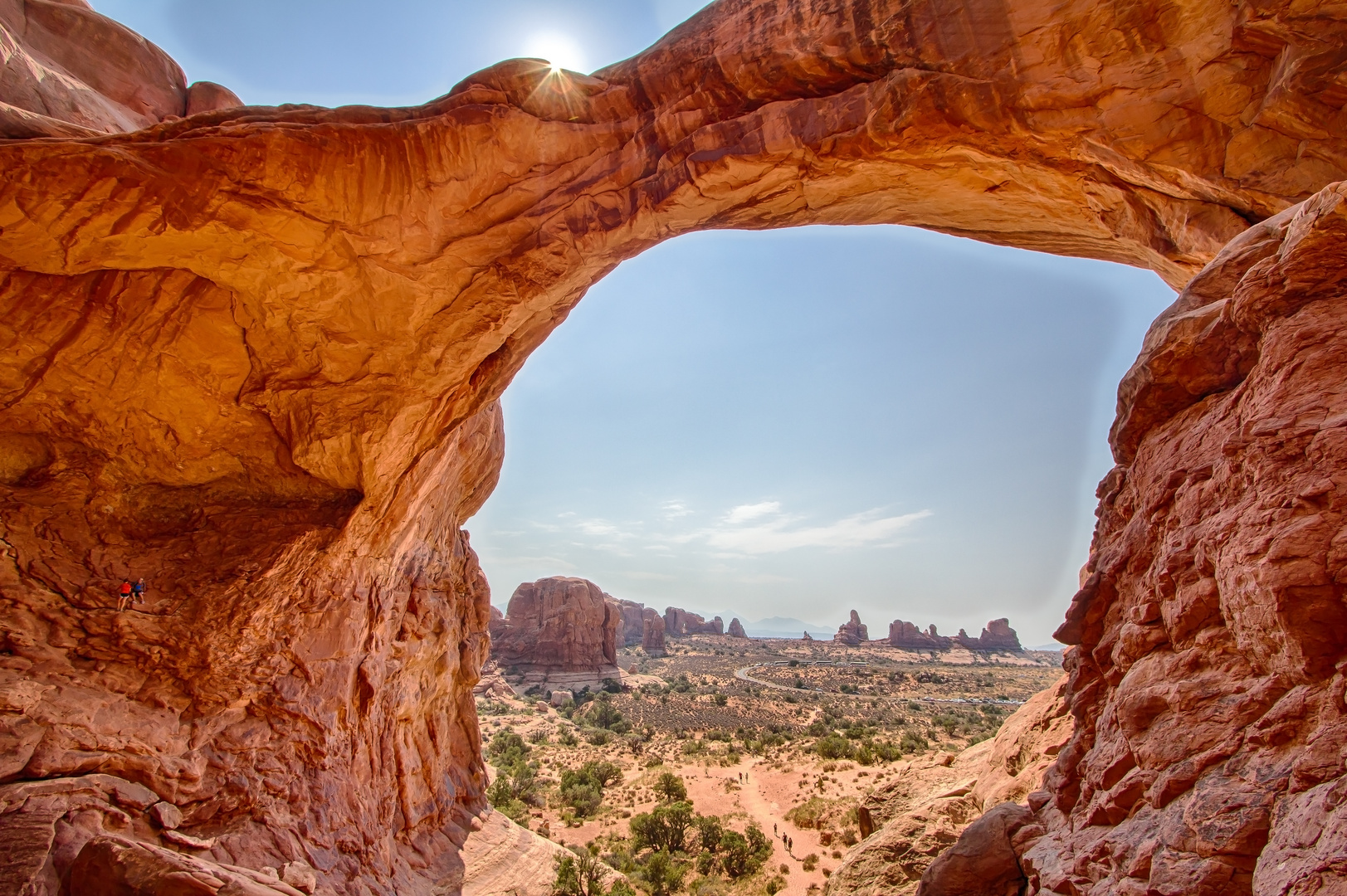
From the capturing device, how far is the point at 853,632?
3834 inches

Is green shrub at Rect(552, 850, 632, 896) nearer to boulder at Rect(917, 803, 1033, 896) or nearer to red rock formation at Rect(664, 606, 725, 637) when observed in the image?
boulder at Rect(917, 803, 1033, 896)

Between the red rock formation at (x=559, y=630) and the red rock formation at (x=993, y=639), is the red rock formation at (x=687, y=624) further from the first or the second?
the red rock formation at (x=559, y=630)

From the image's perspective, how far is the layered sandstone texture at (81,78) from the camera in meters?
7.99

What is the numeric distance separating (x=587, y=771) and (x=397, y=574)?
14.9 metres

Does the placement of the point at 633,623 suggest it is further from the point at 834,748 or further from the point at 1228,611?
the point at 1228,611

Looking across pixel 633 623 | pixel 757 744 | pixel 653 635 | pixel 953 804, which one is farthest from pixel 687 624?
pixel 953 804

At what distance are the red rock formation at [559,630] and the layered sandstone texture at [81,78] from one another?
46032 millimetres

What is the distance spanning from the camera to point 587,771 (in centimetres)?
2281

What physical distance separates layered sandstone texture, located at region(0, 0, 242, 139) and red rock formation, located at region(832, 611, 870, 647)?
102m

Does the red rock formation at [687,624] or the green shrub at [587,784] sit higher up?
the red rock formation at [687,624]

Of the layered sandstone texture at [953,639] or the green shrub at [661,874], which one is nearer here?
the green shrub at [661,874]

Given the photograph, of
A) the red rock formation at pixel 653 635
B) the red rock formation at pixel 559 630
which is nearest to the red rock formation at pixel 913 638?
the red rock formation at pixel 653 635

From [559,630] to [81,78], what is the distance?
47617mm

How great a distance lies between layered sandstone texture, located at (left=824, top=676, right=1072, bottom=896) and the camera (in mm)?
8289
